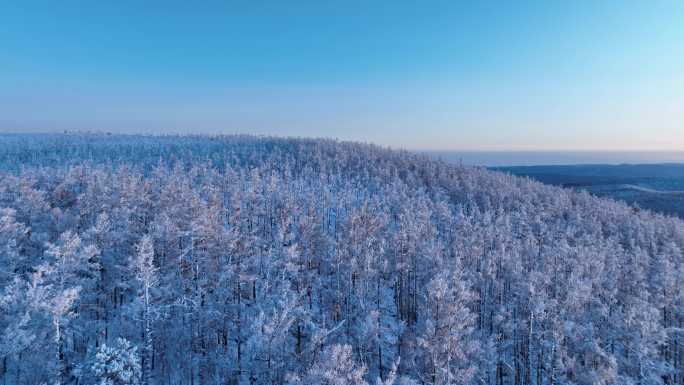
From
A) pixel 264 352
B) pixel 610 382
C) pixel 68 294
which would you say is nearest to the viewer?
pixel 68 294

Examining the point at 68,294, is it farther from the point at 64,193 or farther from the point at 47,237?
the point at 64,193

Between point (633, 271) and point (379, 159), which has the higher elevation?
point (379, 159)

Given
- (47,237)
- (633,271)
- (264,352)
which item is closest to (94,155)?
(47,237)

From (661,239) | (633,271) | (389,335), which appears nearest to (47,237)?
(389,335)

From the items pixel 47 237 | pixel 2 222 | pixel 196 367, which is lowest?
pixel 196 367

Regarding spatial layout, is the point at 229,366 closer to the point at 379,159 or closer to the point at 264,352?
the point at 264,352

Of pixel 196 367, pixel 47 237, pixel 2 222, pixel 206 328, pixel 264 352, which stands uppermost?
pixel 2 222

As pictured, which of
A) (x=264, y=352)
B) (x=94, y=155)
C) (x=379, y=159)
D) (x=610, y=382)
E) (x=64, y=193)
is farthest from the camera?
(x=94, y=155)

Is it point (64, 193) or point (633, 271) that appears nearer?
point (633, 271)

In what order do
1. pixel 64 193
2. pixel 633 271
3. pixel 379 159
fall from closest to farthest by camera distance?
pixel 633 271 < pixel 64 193 < pixel 379 159
